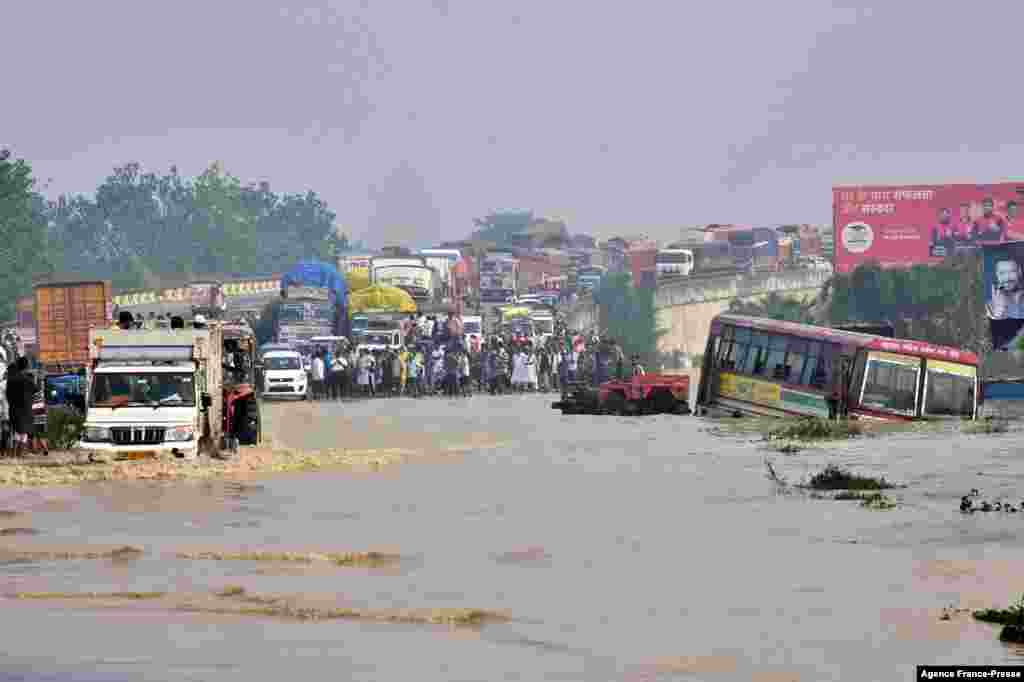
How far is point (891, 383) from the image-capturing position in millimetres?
44406

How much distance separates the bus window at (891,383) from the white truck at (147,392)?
664 inches

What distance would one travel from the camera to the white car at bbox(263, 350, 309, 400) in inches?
2500

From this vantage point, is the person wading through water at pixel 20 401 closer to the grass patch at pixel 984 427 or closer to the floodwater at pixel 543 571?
the floodwater at pixel 543 571

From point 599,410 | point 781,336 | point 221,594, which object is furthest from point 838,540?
point 599,410

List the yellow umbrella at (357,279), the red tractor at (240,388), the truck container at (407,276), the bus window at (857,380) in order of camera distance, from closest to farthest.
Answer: the red tractor at (240,388), the bus window at (857,380), the yellow umbrella at (357,279), the truck container at (407,276)

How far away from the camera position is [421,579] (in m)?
20.1

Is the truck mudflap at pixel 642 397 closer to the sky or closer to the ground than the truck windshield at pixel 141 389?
closer to the ground

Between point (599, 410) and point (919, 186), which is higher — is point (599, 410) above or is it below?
below

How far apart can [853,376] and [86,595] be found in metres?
27.7

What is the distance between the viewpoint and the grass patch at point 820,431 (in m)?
42.3

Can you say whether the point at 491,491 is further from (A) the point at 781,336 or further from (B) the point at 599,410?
(B) the point at 599,410

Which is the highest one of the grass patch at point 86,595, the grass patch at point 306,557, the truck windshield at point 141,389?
the truck windshield at point 141,389

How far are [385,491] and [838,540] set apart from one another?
27.5 feet

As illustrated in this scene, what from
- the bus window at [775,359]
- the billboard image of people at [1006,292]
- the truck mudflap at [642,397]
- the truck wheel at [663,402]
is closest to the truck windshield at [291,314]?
the billboard image of people at [1006,292]
